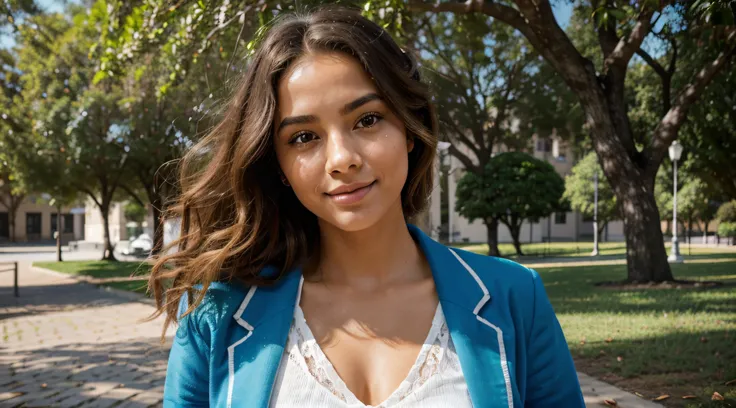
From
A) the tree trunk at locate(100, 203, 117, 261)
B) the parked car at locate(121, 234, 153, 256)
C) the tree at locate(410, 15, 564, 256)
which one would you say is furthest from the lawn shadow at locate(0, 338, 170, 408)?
the parked car at locate(121, 234, 153, 256)

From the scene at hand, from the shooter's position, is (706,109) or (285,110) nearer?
(285,110)

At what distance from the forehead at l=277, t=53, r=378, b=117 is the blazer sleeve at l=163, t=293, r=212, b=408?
0.66 metres

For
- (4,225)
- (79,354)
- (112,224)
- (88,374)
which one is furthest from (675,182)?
(4,225)

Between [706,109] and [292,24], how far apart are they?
1519cm

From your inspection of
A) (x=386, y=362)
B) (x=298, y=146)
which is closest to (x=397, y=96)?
(x=298, y=146)

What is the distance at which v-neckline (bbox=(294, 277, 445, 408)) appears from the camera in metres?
1.72

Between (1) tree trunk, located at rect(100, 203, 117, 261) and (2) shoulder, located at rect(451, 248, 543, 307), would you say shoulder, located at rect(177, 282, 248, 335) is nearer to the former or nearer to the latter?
(2) shoulder, located at rect(451, 248, 543, 307)

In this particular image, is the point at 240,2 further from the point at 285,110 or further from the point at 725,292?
the point at 725,292

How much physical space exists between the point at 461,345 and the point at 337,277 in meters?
0.52

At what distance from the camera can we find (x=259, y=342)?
1809 mm

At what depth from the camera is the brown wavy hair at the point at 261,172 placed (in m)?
1.93

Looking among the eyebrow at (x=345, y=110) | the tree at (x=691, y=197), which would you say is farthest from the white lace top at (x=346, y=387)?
the tree at (x=691, y=197)

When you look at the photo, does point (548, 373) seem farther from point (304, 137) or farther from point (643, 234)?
point (643, 234)

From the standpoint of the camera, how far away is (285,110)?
192cm
